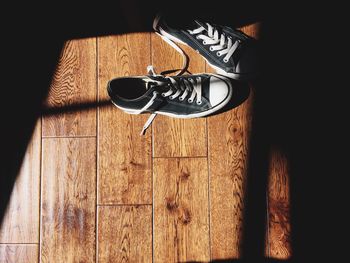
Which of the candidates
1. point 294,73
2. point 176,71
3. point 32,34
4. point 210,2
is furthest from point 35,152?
point 294,73

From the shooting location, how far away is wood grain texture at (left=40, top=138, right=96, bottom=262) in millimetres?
1173

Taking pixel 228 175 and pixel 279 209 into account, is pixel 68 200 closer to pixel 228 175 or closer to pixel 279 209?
pixel 228 175

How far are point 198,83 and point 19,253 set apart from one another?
0.87 m

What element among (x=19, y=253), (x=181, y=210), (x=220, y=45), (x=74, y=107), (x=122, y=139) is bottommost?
(x=19, y=253)

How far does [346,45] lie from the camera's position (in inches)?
47.4

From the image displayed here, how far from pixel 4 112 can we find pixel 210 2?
0.86 meters

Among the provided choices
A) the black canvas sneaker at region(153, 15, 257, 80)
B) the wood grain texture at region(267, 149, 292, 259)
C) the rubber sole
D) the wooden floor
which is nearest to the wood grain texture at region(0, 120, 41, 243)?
the wooden floor

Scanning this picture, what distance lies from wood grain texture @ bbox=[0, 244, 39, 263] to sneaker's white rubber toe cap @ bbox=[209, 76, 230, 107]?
81 cm

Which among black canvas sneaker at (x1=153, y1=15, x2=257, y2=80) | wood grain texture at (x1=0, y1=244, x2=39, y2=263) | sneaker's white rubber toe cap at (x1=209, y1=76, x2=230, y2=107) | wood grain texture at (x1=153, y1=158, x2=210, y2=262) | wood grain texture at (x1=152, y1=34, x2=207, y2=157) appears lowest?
wood grain texture at (x1=0, y1=244, x2=39, y2=263)

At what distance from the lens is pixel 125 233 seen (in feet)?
3.84

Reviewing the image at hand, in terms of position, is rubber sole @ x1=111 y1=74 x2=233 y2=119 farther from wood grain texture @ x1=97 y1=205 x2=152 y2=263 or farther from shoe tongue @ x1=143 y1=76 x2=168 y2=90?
wood grain texture @ x1=97 y1=205 x2=152 y2=263

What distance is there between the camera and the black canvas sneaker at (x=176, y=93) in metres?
1.15

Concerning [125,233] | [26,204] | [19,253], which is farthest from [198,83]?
[19,253]

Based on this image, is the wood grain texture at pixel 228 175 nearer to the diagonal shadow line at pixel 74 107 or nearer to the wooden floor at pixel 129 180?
the wooden floor at pixel 129 180
